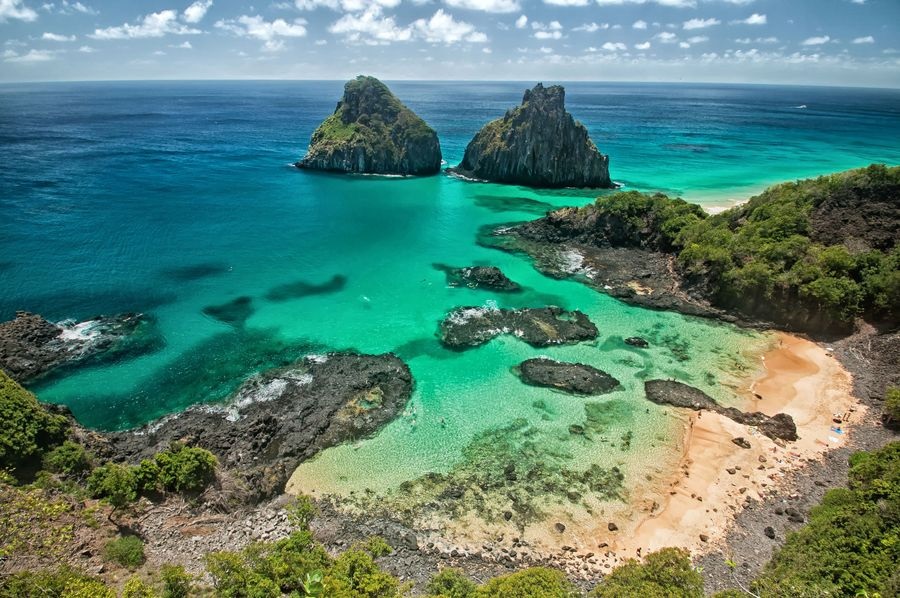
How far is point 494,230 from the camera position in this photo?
236 feet

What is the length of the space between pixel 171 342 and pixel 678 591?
138 feet

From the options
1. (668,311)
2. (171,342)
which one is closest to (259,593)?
(171,342)

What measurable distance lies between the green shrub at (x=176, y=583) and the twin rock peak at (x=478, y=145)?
8996cm

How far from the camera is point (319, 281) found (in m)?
55.3

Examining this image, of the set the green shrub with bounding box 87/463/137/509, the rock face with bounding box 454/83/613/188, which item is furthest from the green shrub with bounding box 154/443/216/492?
the rock face with bounding box 454/83/613/188

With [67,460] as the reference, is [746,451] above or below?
below

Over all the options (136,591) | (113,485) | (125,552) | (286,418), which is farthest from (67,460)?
(286,418)

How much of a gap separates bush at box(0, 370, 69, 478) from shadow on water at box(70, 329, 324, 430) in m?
6.90

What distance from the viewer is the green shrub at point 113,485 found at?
22.8m

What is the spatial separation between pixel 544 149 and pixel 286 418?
255ft

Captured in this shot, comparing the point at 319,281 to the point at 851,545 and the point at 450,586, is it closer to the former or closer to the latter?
the point at 450,586

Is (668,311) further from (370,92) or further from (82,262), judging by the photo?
(370,92)

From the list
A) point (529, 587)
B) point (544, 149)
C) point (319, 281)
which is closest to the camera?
point (529, 587)

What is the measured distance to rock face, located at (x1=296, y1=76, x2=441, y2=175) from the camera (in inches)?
4154
